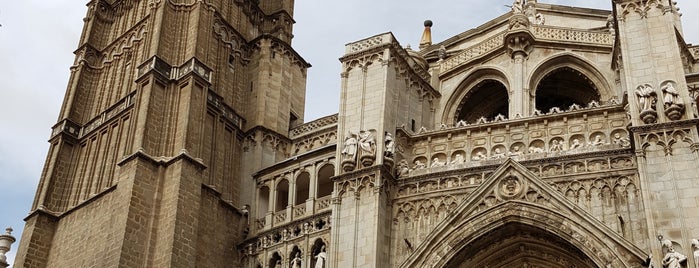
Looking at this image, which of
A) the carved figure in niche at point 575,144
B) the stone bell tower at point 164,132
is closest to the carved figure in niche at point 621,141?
the carved figure in niche at point 575,144

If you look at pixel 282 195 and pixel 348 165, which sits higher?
pixel 282 195

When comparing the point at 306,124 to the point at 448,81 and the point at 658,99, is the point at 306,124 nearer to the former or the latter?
the point at 448,81

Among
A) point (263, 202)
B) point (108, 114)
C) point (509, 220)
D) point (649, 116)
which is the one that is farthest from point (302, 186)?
point (649, 116)

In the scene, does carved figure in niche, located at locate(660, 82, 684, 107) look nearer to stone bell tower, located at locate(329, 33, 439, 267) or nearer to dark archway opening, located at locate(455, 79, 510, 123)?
stone bell tower, located at locate(329, 33, 439, 267)

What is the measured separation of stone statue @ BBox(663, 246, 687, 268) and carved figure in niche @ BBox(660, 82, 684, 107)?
158 inches

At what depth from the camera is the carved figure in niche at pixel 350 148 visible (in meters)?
26.4

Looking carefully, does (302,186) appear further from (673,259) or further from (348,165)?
(673,259)

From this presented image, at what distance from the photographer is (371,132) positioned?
87.6 ft

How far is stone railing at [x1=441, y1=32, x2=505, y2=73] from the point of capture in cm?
3170

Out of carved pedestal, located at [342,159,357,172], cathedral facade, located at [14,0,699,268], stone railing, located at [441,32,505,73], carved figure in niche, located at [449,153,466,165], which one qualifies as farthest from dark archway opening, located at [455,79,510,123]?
carved pedestal, located at [342,159,357,172]

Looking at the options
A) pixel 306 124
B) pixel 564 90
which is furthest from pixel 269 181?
pixel 564 90

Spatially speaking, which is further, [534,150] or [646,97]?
[534,150]

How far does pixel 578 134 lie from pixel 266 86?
14469 millimetres

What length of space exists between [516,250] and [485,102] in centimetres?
921
